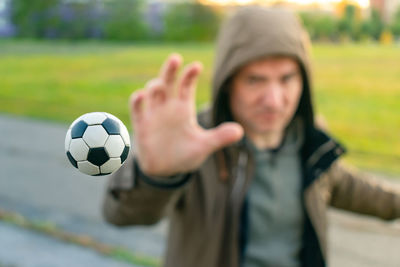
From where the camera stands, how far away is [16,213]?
5035 mm

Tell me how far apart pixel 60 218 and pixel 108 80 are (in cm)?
1272

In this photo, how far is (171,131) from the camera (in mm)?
1778

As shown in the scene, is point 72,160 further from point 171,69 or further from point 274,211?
point 274,211

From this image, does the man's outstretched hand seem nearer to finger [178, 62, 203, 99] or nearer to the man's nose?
finger [178, 62, 203, 99]

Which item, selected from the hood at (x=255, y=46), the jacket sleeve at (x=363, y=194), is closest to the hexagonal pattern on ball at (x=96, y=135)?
the hood at (x=255, y=46)

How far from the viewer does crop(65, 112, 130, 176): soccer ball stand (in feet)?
1.71

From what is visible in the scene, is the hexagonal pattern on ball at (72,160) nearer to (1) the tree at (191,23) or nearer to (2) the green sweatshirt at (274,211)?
(2) the green sweatshirt at (274,211)

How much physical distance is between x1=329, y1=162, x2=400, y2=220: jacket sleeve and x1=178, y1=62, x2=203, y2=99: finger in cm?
92

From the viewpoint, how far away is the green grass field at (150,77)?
8.90 metres

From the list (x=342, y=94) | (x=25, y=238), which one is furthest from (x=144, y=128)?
(x=342, y=94)

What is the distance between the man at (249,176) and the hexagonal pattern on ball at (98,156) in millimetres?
1219

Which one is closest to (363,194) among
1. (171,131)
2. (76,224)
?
(171,131)

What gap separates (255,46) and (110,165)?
5.64 ft

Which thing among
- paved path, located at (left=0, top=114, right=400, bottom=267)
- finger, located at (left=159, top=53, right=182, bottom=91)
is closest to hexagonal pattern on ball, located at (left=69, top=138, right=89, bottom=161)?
finger, located at (left=159, top=53, right=182, bottom=91)
